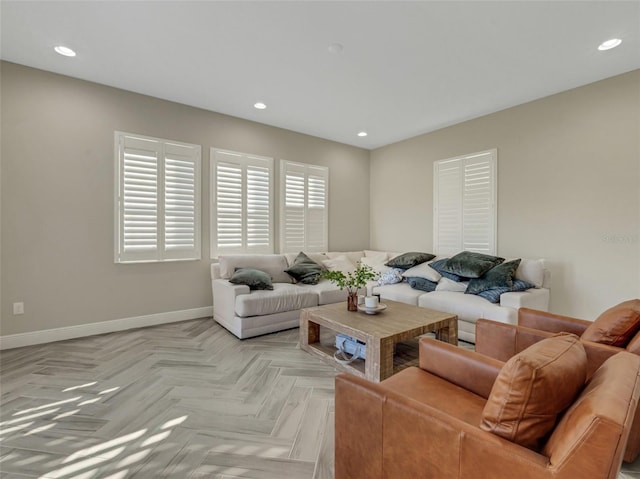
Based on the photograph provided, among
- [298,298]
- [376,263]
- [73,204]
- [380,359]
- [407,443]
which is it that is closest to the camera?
[407,443]

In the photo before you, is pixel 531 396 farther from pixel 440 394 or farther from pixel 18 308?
pixel 18 308

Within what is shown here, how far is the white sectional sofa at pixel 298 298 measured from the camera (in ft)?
10.5

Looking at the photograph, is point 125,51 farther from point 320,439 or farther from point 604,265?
point 604,265

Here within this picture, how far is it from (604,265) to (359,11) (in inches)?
141

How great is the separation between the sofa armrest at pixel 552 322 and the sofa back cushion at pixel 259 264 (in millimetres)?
2882

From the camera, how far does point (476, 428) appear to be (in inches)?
39.4

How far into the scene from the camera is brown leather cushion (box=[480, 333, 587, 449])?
945 millimetres

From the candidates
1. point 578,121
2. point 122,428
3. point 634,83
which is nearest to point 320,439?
point 122,428

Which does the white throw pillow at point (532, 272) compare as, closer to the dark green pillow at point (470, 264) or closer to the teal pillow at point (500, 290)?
the teal pillow at point (500, 290)

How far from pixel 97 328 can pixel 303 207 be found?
324cm

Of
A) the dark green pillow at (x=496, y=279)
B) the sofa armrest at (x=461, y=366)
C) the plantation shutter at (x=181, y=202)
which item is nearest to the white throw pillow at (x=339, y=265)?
the dark green pillow at (x=496, y=279)

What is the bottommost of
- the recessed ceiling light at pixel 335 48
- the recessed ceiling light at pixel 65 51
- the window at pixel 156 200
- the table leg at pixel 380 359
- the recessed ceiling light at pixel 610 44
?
the table leg at pixel 380 359

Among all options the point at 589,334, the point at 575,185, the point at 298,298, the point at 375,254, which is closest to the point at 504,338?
the point at 589,334

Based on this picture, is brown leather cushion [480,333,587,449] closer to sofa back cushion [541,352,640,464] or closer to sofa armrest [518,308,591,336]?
sofa back cushion [541,352,640,464]
